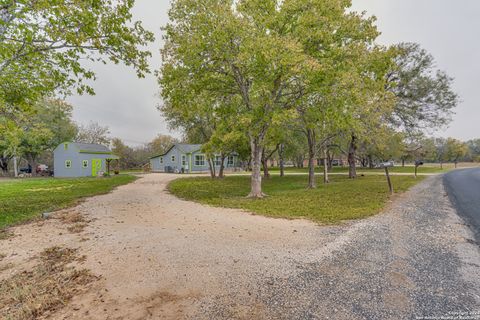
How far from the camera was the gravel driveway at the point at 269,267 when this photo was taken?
2.63 m

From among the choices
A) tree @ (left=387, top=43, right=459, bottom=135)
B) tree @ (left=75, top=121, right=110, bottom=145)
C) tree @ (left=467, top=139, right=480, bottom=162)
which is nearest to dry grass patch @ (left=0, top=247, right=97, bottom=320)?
tree @ (left=387, top=43, right=459, bottom=135)

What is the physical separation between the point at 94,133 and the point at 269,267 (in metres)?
53.6

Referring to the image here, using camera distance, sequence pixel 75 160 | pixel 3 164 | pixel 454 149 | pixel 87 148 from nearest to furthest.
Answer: pixel 75 160, pixel 87 148, pixel 3 164, pixel 454 149

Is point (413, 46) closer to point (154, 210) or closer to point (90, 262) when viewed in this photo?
point (154, 210)

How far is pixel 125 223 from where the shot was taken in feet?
21.0

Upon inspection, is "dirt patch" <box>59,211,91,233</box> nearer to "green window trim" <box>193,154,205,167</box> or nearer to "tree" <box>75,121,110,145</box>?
"green window trim" <box>193,154,205,167</box>

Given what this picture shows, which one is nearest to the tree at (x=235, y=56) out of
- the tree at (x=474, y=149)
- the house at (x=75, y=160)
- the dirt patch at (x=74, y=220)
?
the dirt patch at (x=74, y=220)

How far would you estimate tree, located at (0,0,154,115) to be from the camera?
6.07m

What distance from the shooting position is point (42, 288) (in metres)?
3.12

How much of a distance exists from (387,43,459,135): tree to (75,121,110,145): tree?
161 ft

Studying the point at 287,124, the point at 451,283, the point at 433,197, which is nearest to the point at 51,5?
the point at 451,283

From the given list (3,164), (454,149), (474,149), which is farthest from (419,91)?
(474,149)

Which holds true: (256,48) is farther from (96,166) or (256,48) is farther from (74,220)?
(96,166)

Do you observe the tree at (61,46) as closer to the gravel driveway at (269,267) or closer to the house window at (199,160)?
the gravel driveway at (269,267)
